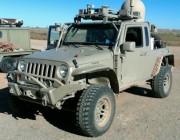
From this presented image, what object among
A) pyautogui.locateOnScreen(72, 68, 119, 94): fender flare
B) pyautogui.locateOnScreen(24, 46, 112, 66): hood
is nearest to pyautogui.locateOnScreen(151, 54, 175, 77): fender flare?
A: pyautogui.locateOnScreen(72, 68, 119, 94): fender flare

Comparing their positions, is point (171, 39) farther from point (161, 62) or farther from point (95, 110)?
point (95, 110)

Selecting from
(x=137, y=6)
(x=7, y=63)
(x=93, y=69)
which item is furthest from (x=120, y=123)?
(x=7, y=63)

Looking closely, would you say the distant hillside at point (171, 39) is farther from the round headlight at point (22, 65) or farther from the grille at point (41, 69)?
the grille at point (41, 69)

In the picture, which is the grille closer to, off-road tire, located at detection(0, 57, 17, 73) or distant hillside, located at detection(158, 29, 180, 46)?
off-road tire, located at detection(0, 57, 17, 73)

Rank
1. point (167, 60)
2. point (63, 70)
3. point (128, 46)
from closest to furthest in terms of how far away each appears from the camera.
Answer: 1. point (63, 70)
2. point (128, 46)
3. point (167, 60)

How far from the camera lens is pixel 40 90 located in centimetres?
484

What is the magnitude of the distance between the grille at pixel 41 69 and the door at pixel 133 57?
1640 mm

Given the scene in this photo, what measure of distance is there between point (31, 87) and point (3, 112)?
1.73m

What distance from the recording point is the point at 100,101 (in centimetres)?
520

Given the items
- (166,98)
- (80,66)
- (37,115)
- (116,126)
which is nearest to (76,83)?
(80,66)

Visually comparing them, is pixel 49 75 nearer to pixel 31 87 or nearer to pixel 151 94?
pixel 31 87

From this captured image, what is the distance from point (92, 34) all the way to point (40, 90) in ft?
6.79

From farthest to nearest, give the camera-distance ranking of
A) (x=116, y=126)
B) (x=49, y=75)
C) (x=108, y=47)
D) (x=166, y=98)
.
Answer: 1. (x=166, y=98)
2. (x=108, y=47)
3. (x=116, y=126)
4. (x=49, y=75)

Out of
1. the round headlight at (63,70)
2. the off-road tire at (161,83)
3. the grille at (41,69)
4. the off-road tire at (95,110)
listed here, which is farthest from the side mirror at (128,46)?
the off-road tire at (161,83)
